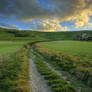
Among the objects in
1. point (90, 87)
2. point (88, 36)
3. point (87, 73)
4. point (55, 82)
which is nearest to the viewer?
point (90, 87)

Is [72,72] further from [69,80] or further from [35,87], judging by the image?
[35,87]

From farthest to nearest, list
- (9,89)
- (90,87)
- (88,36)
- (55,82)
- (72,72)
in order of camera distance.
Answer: (88,36) → (72,72) → (55,82) → (90,87) → (9,89)

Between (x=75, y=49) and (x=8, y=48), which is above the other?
(x=8, y=48)

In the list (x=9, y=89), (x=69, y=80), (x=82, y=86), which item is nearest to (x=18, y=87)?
(x=9, y=89)

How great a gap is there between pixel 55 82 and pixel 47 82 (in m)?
0.92

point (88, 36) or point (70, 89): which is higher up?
point (88, 36)

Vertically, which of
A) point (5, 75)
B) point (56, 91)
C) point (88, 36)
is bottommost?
point (56, 91)

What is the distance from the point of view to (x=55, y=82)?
8.49 m

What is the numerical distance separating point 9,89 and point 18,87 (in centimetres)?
83

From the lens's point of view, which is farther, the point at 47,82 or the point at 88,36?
the point at 88,36

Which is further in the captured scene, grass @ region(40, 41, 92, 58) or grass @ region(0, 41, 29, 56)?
grass @ region(0, 41, 29, 56)

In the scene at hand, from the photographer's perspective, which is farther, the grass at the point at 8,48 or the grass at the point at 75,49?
the grass at the point at 8,48

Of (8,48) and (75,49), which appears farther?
(8,48)

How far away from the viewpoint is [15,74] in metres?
9.77
